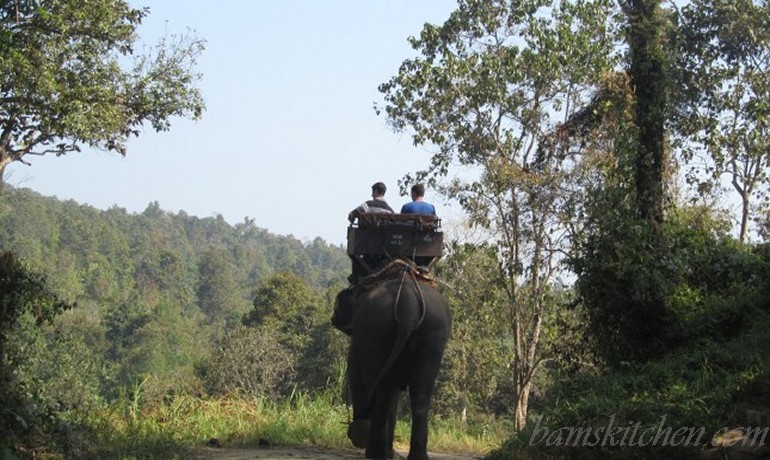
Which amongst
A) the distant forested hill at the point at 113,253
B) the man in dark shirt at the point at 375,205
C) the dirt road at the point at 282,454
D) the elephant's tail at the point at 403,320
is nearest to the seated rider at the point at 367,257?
the man in dark shirt at the point at 375,205

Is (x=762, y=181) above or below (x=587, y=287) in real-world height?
above

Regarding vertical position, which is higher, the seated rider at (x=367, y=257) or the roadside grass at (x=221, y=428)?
the seated rider at (x=367, y=257)

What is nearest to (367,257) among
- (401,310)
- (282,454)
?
(401,310)

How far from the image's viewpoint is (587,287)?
14.5 m

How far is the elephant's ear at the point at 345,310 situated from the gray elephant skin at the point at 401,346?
3.56 ft

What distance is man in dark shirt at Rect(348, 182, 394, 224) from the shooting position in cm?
1170

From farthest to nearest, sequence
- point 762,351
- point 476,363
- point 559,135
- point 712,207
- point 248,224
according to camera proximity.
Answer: point 248,224 → point 476,363 → point 712,207 → point 559,135 → point 762,351

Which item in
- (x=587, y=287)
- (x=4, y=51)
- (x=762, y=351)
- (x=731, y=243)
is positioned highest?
(x=4, y=51)

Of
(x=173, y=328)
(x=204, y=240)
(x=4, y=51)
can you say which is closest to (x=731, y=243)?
(x=4, y=51)

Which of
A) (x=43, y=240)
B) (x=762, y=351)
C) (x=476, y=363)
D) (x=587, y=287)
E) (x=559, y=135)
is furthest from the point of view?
(x=43, y=240)

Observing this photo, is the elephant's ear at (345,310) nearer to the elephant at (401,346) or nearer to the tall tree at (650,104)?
the elephant at (401,346)

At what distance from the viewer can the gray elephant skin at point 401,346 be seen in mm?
10531

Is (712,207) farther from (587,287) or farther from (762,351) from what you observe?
→ (762,351)

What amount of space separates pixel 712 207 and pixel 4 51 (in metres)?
16.3
